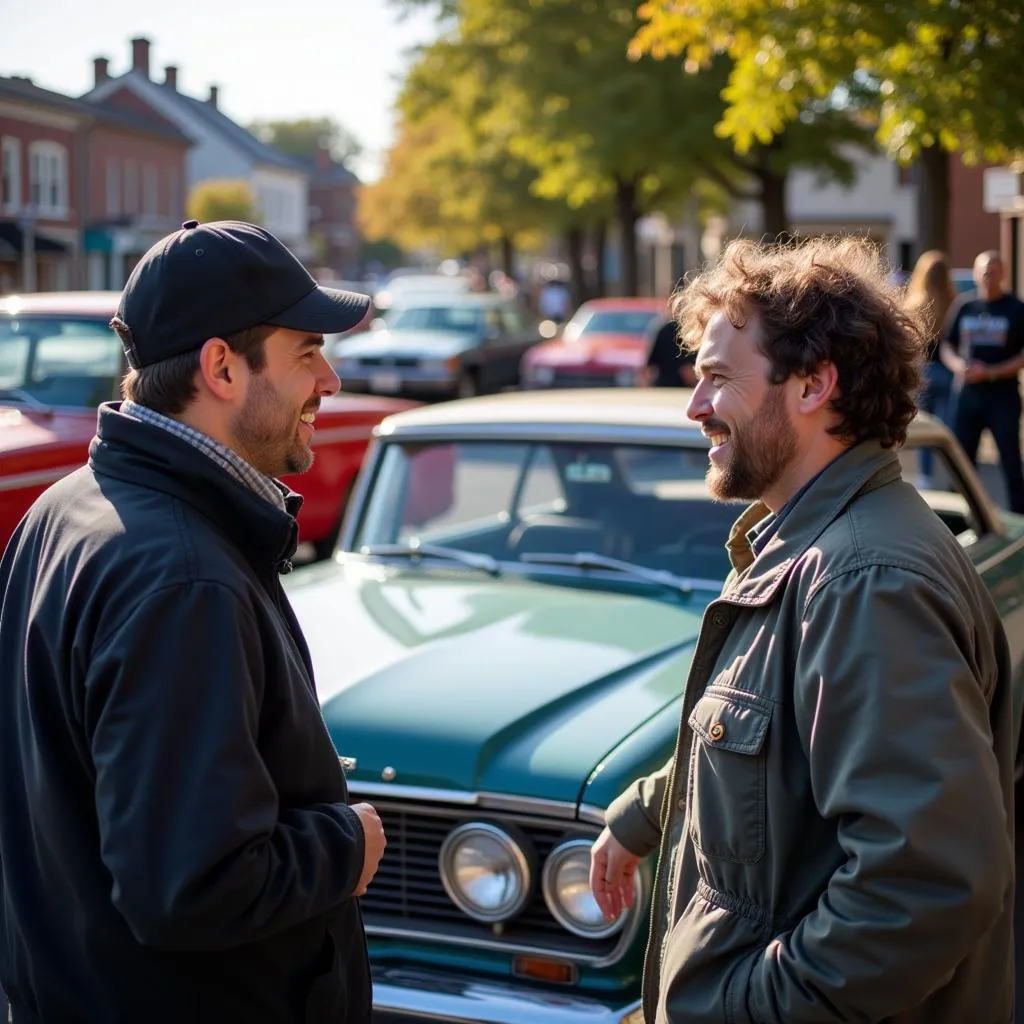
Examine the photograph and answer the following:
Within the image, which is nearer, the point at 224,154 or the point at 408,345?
the point at 408,345

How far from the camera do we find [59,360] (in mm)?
7328

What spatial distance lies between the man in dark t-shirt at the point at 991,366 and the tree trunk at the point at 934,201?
4.61 meters

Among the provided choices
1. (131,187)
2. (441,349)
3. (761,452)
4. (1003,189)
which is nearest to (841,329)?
(761,452)

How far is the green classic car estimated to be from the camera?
3.53 meters

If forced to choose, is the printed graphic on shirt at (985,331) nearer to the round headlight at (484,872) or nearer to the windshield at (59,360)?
the windshield at (59,360)

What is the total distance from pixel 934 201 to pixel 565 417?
38.1 feet

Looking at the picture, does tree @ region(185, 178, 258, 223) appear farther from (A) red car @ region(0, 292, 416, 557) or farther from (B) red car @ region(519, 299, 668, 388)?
(A) red car @ region(0, 292, 416, 557)

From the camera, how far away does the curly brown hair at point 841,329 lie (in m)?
2.27

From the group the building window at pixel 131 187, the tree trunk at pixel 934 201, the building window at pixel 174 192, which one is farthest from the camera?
the building window at pixel 174 192

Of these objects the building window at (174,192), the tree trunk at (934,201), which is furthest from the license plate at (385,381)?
the building window at (174,192)

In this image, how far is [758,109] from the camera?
42.0ft

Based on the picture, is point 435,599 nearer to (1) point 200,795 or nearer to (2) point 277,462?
(2) point 277,462

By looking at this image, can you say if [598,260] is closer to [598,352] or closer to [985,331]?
[598,352]

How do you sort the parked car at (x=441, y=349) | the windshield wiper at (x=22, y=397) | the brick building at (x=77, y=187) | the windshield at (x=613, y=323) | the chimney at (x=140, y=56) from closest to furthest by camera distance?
the windshield wiper at (x=22, y=397)
the parked car at (x=441, y=349)
the windshield at (x=613, y=323)
the brick building at (x=77, y=187)
the chimney at (x=140, y=56)
